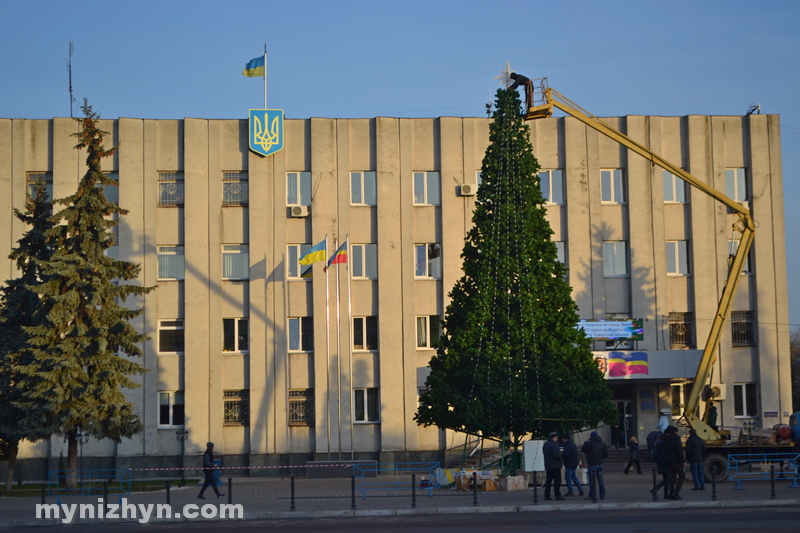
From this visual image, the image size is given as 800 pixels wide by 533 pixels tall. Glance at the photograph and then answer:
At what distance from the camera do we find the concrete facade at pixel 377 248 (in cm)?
3931

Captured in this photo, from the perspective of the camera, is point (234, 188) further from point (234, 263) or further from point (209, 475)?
point (209, 475)

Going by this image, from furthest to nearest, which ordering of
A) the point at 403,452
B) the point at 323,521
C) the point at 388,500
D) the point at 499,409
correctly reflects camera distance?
the point at 403,452 → the point at 499,409 → the point at 388,500 → the point at 323,521

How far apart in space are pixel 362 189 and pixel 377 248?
2.90 metres

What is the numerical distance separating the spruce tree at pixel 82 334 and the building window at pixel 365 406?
11470 millimetres

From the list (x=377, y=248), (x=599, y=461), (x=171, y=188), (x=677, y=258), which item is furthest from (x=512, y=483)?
(x=171, y=188)

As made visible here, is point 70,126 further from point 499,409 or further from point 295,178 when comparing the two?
point 499,409

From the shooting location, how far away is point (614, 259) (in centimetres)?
4119

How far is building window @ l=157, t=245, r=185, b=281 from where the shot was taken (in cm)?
4003

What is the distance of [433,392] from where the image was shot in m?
28.0

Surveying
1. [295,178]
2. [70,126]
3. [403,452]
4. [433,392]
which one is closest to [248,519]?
[433,392]

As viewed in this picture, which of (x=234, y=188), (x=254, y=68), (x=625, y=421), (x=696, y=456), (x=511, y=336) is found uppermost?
(x=254, y=68)

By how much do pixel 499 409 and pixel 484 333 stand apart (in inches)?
95.8

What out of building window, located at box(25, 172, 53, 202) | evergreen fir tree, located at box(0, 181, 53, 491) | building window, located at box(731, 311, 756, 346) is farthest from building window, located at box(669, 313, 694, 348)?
building window, located at box(25, 172, 53, 202)

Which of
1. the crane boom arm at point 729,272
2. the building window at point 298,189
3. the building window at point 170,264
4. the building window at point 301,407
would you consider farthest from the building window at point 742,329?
the building window at point 170,264
